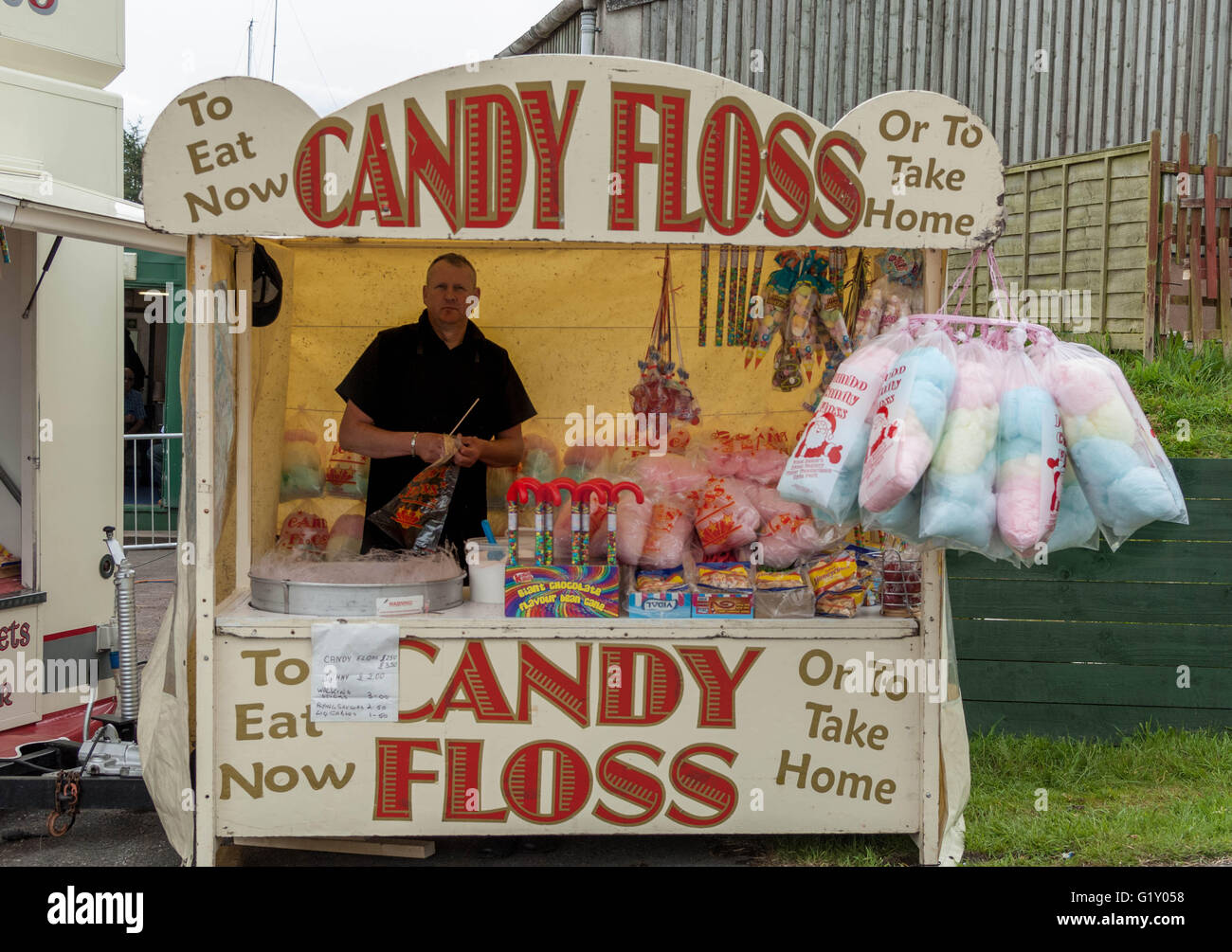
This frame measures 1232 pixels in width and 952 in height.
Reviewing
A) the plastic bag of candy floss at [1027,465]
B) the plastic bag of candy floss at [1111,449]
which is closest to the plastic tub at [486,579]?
the plastic bag of candy floss at [1027,465]

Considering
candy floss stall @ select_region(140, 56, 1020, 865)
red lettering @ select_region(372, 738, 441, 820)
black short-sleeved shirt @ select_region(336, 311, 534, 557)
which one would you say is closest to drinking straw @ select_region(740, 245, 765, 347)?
candy floss stall @ select_region(140, 56, 1020, 865)

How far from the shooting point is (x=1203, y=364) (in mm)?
7035

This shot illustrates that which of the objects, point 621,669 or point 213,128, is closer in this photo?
point 213,128

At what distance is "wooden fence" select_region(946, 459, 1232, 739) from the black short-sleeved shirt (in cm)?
204

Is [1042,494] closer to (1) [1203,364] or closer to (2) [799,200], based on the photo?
(2) [799,200]

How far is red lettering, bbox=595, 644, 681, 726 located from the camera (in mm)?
3393

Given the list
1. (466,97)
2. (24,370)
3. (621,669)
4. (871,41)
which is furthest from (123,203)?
(871,41)

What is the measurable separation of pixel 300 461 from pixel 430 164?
182cm

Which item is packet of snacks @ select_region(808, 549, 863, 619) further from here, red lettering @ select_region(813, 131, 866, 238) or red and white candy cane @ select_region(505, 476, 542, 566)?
red lettering @ select_region(813, 131, 866, 238)

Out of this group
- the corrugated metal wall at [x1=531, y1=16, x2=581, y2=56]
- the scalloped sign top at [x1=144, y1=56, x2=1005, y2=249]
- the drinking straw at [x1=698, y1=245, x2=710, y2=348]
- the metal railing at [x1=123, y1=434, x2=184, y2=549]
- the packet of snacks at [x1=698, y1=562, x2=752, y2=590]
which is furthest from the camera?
the corrugated metal wall at [x1=531, y1=16, x2=581, y2=56]

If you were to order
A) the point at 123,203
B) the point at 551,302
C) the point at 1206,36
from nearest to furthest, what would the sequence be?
the point at 123,203 → the point at 551,302 → the point at 1206,36

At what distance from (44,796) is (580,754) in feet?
5.85

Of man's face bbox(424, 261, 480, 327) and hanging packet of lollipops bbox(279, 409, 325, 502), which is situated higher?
man's face bbox(424, 261, 480, 327)

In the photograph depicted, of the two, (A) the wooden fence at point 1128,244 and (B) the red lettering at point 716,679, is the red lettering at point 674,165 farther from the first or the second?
(A) the wooden fence at point 1128,244
